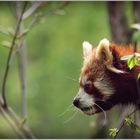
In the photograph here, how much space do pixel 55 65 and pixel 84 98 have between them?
712 centimetres

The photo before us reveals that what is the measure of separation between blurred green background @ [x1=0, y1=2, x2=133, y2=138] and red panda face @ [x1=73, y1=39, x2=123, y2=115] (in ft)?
17.1

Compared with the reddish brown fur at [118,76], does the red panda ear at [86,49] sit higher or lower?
higher

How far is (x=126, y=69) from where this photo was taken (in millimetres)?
4559

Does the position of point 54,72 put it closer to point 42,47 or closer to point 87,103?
point 42,47

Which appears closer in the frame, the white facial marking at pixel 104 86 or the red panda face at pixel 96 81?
the red panda face at pixel 96 81

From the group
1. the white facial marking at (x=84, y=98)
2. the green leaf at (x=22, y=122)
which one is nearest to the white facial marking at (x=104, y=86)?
the white facial marking at (x=84, y=98)

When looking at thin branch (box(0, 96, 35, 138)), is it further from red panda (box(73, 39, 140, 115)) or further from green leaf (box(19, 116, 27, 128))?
red panda (box(73, 39, 140, 115))

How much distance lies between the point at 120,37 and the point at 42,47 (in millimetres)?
5658

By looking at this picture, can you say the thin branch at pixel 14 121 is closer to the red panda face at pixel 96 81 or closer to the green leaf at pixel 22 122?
the green leaf at pixel 22 122

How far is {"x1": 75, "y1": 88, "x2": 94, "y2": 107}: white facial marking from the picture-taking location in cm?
446

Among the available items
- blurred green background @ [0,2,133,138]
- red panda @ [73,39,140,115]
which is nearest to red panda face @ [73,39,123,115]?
red panda @ [73,39,140,115]

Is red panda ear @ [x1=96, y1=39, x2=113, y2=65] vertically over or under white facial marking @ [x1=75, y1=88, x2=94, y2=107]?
over

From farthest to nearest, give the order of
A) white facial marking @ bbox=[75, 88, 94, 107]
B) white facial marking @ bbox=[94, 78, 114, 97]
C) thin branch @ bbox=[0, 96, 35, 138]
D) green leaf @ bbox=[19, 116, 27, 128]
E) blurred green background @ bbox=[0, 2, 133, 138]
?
blurred green background @ bbox=[0, 2, 133, 138] → thin branch @ bbox=[0, 96, 35, 138] → green leaf @ bbox=[19, 116, 27, 128] → white facial marking @ bbox=[94, 78, 114, 97] → white facial marking @ bbox=[75, 88, 94, 107]

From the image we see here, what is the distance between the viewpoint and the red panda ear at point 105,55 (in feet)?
14.7
